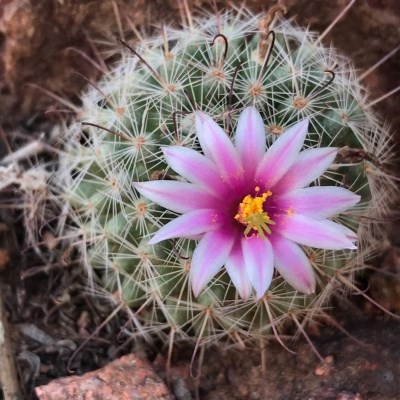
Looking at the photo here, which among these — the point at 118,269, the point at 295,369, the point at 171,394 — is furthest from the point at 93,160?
the point at 295,369

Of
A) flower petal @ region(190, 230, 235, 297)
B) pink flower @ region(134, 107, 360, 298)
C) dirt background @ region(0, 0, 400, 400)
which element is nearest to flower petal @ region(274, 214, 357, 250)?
pink flower @ region(134, 107, 360, 298)

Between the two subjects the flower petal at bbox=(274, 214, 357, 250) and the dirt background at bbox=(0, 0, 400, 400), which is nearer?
the flower petal at bbox=(274, 214, 357, 250)

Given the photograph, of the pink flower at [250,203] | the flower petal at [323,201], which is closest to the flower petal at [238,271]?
the pink flower at [250,203]

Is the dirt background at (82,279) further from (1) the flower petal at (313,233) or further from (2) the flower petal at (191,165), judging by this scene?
(2) the flower petal at (191,165)

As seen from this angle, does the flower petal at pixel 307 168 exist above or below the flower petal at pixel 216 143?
below

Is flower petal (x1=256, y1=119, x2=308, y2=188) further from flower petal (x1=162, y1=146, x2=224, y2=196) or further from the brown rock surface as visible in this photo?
the brown rock surface

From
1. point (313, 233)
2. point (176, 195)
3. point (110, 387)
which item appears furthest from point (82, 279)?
point (313, 233)

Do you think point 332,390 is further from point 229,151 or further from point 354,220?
point 229,151
